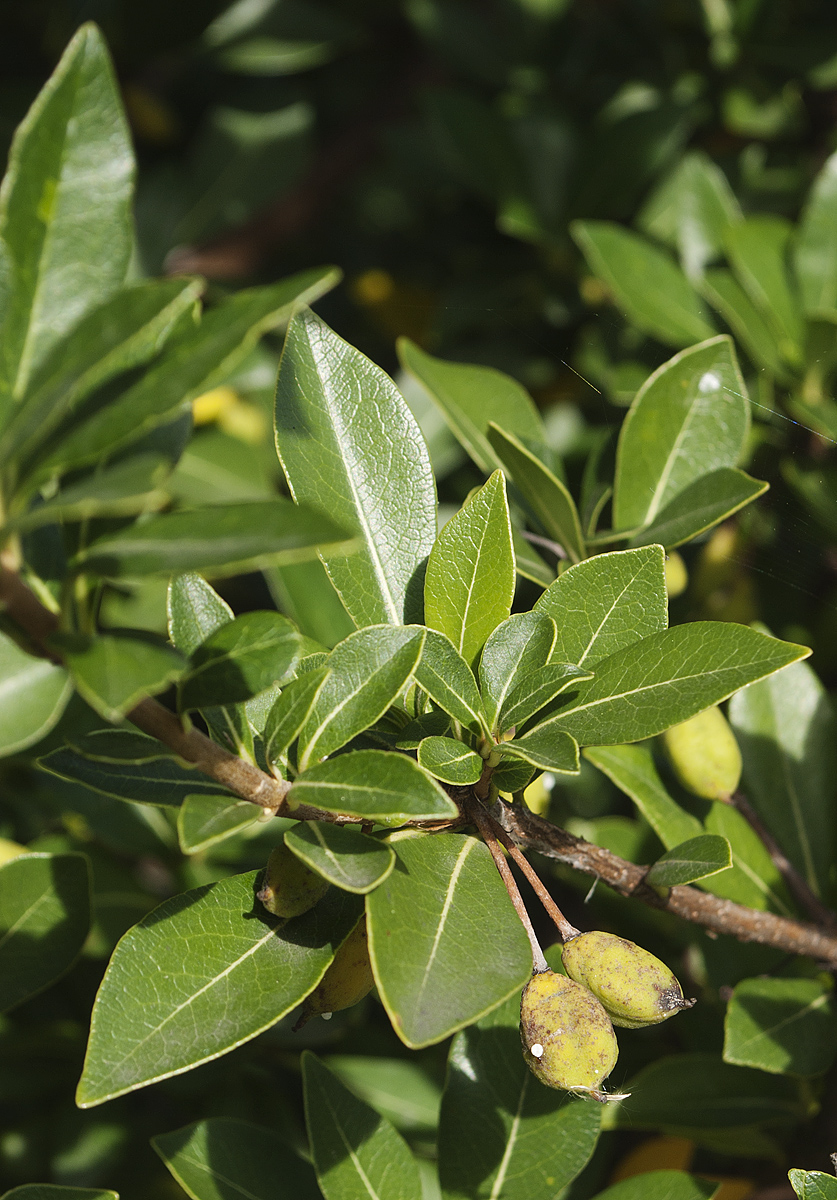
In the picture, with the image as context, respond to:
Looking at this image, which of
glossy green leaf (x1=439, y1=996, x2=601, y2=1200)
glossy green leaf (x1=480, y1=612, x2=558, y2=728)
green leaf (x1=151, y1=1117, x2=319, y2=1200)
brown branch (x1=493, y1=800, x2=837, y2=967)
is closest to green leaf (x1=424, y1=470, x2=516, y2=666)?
glossy green leaf (x1=480, y1=612, x2=558, y2=728)

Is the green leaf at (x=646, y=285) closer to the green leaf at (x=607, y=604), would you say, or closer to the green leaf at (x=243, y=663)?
the green leaf at (x=607, y=604)

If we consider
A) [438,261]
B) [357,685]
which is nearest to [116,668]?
[357,685]

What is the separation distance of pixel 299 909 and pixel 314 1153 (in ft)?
1.01

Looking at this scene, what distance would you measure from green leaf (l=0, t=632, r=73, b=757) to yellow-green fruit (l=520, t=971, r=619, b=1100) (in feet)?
1.63

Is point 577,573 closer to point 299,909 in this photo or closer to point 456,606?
point 456,606

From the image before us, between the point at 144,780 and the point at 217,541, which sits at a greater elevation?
the point at 217,541

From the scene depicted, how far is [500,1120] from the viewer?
85 centimetres

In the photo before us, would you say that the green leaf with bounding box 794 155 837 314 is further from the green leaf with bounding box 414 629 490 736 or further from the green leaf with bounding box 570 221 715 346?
the green leaf with bounding box 414 629 490 736

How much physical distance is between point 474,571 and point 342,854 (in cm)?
23

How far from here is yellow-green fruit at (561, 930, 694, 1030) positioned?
61cm

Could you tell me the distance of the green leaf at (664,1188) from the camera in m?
0.84

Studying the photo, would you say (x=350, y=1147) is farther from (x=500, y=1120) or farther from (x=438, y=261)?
(x=438, y=261)

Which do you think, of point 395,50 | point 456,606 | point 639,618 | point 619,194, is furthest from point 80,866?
point 395,50

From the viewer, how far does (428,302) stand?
2004mm
